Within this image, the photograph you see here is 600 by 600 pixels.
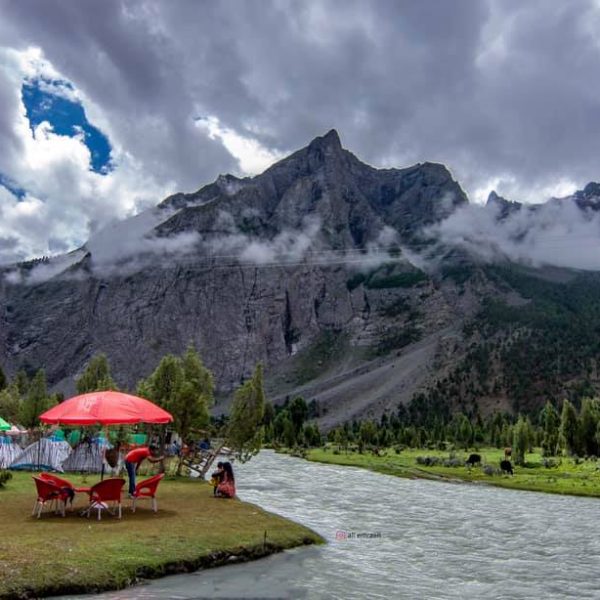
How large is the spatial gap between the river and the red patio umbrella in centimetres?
802

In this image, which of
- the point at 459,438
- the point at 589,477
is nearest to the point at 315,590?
the point at 589,477

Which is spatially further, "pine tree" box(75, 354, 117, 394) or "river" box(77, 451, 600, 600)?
"pine tree" box(75, 354, 117, 394)

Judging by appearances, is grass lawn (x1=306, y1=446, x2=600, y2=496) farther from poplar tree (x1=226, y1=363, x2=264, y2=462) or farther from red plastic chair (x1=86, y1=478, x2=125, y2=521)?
red plastic chair (x1=86, y1=478, x2=125, y2=521)

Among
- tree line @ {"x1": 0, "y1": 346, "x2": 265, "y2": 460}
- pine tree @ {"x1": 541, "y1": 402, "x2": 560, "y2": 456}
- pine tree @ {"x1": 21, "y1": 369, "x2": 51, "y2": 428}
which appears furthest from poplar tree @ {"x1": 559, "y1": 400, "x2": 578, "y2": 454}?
pine tree @ {"x1": 21, "y1": 369, "x2": 51, "y2": 428}

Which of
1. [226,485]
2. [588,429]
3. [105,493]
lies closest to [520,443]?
[588,429]

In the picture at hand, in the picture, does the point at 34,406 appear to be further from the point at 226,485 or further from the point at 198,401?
the point at 226,485

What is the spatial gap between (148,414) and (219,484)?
7912mm

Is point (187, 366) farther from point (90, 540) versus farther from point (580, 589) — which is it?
point (580, 589)

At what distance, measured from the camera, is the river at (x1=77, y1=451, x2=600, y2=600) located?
54.7 ft

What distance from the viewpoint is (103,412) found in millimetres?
23953

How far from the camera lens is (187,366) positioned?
50.3 meters

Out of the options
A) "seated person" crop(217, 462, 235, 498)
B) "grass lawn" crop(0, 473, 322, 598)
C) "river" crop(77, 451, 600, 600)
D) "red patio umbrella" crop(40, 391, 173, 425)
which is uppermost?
"red patio umbrella" crop(40, 391, 173, 425)

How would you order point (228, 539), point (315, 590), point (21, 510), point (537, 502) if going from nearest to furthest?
1. point (315, 590)
2. point (228, 539)
3. point (21, 510)
4. point (537, 502)

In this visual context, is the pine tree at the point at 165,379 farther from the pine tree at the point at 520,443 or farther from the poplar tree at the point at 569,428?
the poplar tree at the point at 569,428
